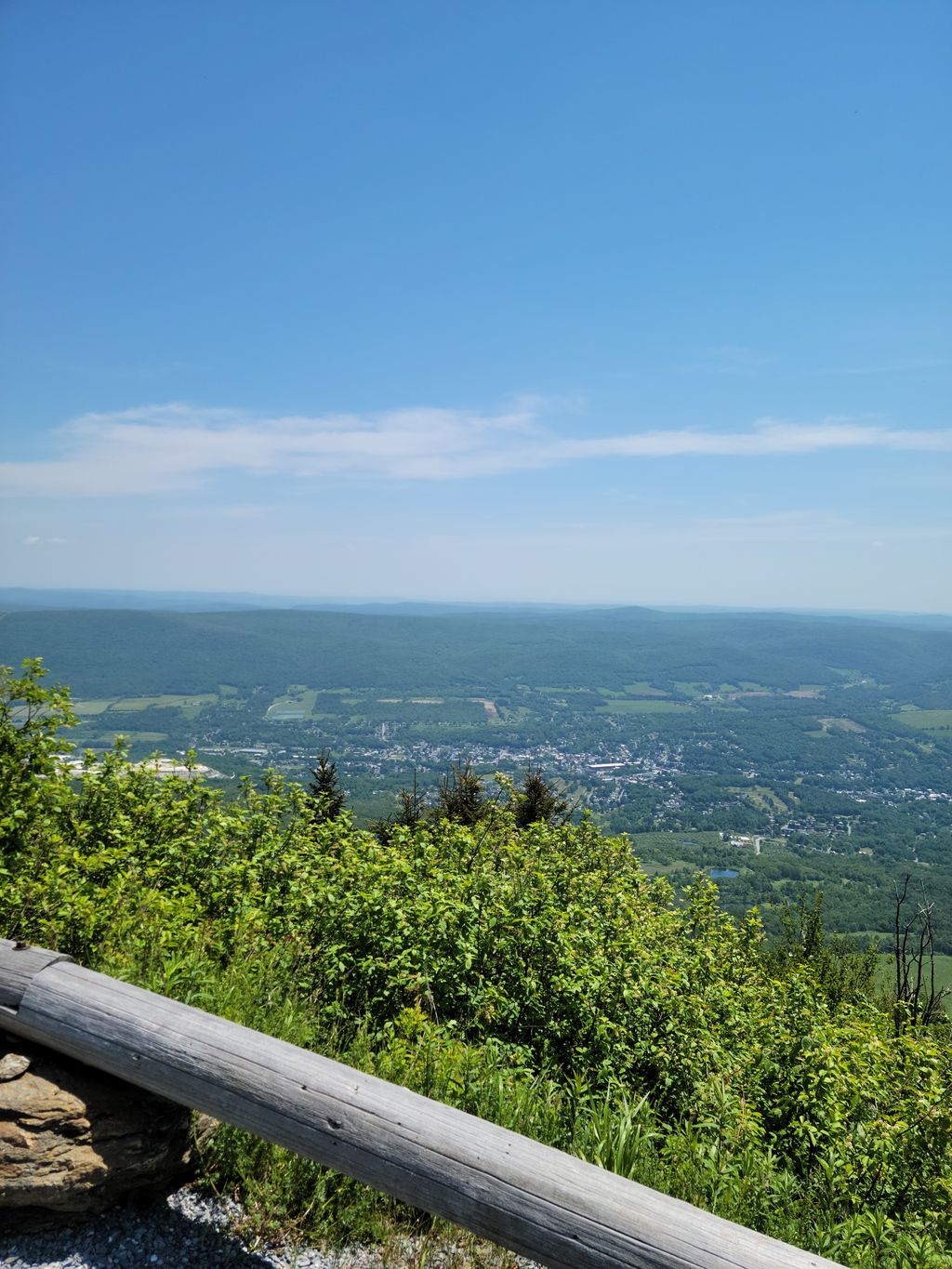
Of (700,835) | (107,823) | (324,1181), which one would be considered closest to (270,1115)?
(324,1181)

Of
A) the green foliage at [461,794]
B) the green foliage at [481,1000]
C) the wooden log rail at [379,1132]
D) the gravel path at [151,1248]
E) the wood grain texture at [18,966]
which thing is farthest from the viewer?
the green foliage at [461,794]

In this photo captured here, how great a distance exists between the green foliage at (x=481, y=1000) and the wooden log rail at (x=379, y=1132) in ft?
2.26

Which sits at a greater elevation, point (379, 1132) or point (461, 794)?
point (379, 1132)

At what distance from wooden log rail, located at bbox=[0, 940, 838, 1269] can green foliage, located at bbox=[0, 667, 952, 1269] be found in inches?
27.1

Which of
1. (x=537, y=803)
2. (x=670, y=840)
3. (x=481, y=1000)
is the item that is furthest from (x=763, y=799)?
(x=481, y=1000)

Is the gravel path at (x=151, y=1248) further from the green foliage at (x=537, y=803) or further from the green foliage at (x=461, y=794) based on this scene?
the green foliage at (x=537, y=803)

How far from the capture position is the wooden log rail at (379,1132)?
2.54 meters

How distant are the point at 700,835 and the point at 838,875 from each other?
2971 centimetres

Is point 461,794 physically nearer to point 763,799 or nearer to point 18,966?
point 18,966

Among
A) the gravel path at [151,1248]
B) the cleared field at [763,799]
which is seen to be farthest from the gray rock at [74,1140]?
the cleared field at [763,799]

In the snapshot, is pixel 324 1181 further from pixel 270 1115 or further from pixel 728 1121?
pixel 728 1121

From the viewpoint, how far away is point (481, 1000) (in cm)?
559

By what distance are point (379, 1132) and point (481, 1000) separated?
292cm

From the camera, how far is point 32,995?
3338 mm
